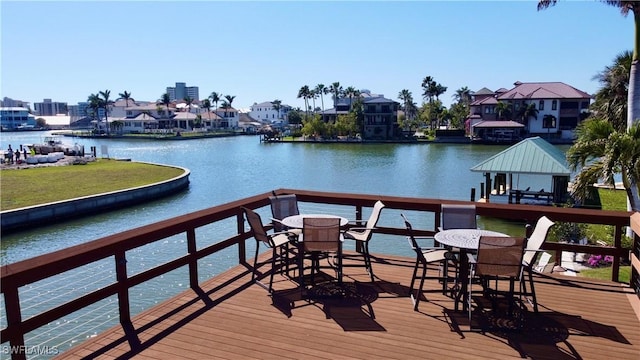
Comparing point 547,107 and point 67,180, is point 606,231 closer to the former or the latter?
point 67,180

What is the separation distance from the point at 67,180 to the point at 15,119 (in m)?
149

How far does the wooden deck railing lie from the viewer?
9.19 feet

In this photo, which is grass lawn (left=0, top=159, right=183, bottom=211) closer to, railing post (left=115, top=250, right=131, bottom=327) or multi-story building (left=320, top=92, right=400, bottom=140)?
railing post (left=115, top=250, right=131, bottom=327)

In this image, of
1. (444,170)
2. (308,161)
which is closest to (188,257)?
(444,170)

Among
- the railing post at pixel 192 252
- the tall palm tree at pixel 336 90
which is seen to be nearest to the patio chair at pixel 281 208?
the railing post at pixel 192 252

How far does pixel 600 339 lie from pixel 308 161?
133 ft

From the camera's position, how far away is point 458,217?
488 cm

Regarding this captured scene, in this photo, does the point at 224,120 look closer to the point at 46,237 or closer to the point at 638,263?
the point at 46,237

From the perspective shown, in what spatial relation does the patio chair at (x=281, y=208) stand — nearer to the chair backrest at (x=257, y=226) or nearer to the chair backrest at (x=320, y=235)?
the chair backrest at (x=257, y=226)

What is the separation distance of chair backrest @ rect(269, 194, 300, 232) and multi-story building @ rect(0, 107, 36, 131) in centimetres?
16205

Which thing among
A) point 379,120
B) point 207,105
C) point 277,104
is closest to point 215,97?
point 207,105

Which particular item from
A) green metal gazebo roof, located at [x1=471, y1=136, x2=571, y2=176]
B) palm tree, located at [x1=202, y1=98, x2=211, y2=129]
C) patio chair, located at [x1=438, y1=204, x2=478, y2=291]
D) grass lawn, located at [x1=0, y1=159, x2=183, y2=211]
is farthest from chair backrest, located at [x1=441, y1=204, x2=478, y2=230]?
palm tree, located at [x1=202, y1=98, x2=211, y2=129]

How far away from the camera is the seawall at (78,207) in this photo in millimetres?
15409

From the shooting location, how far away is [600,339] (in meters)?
3.54
